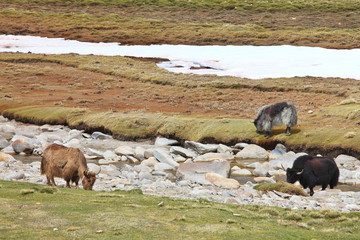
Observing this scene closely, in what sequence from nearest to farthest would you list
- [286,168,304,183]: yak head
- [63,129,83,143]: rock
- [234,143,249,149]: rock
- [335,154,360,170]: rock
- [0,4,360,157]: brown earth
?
[286,168,304,183]: yak head < [335,154,360,170]: rock < [234,143,249,149]: rock < [63,129,83,143]: rock < [0,4,360,157]: brown earth

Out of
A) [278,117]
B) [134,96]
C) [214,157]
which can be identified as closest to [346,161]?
[278,117]

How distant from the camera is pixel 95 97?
58.4m

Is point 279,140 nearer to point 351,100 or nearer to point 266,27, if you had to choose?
point 351,100

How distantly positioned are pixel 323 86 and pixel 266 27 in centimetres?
6160

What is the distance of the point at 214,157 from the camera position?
34.7 meters

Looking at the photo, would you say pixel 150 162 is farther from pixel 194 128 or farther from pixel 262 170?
pixel 194 128

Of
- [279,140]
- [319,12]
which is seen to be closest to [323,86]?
[279,140]

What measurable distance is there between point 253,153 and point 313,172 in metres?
10.1

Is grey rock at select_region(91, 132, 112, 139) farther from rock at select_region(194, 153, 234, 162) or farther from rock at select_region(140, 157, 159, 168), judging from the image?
rock at select_region(194, 153, 234, 162)

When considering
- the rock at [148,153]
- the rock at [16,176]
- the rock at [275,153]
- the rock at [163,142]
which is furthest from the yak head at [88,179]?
the rock at [163,142]

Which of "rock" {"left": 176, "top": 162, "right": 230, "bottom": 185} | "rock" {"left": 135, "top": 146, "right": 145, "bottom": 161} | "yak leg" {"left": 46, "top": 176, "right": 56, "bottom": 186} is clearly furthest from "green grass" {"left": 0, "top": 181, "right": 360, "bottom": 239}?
"rock" {"left": 135, "top": 146, "right": 145, "bottom": 161}

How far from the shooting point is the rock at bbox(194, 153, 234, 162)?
112 feet

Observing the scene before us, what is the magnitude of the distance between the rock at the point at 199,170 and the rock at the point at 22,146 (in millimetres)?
12095

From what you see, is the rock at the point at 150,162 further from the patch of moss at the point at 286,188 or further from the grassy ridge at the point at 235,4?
the grassy ridge at the point at 235,4
